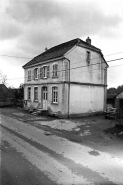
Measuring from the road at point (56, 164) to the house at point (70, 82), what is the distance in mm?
8854

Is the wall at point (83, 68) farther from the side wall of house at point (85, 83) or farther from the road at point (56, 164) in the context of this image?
the road at point (56, 164)

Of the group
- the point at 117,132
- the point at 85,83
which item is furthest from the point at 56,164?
the point at 85,83

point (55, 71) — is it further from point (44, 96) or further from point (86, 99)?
point (86, 99)

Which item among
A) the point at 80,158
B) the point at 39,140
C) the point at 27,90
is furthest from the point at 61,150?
the point at 27,90

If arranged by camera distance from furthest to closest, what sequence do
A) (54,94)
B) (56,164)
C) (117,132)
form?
(54,94), (117,132), (56,164)

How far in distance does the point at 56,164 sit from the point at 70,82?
11.6 m

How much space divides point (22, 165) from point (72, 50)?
45.8ft

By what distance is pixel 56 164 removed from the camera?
16.7ft

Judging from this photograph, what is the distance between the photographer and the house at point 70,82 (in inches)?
621

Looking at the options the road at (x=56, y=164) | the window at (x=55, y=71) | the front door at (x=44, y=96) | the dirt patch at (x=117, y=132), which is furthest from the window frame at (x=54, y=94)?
the road at (x=56, y=164)

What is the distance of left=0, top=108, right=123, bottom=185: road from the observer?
13.5 feet

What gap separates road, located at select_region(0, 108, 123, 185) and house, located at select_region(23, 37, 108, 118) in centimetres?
885

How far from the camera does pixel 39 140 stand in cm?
781

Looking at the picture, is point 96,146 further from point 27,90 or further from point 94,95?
point 27,90
